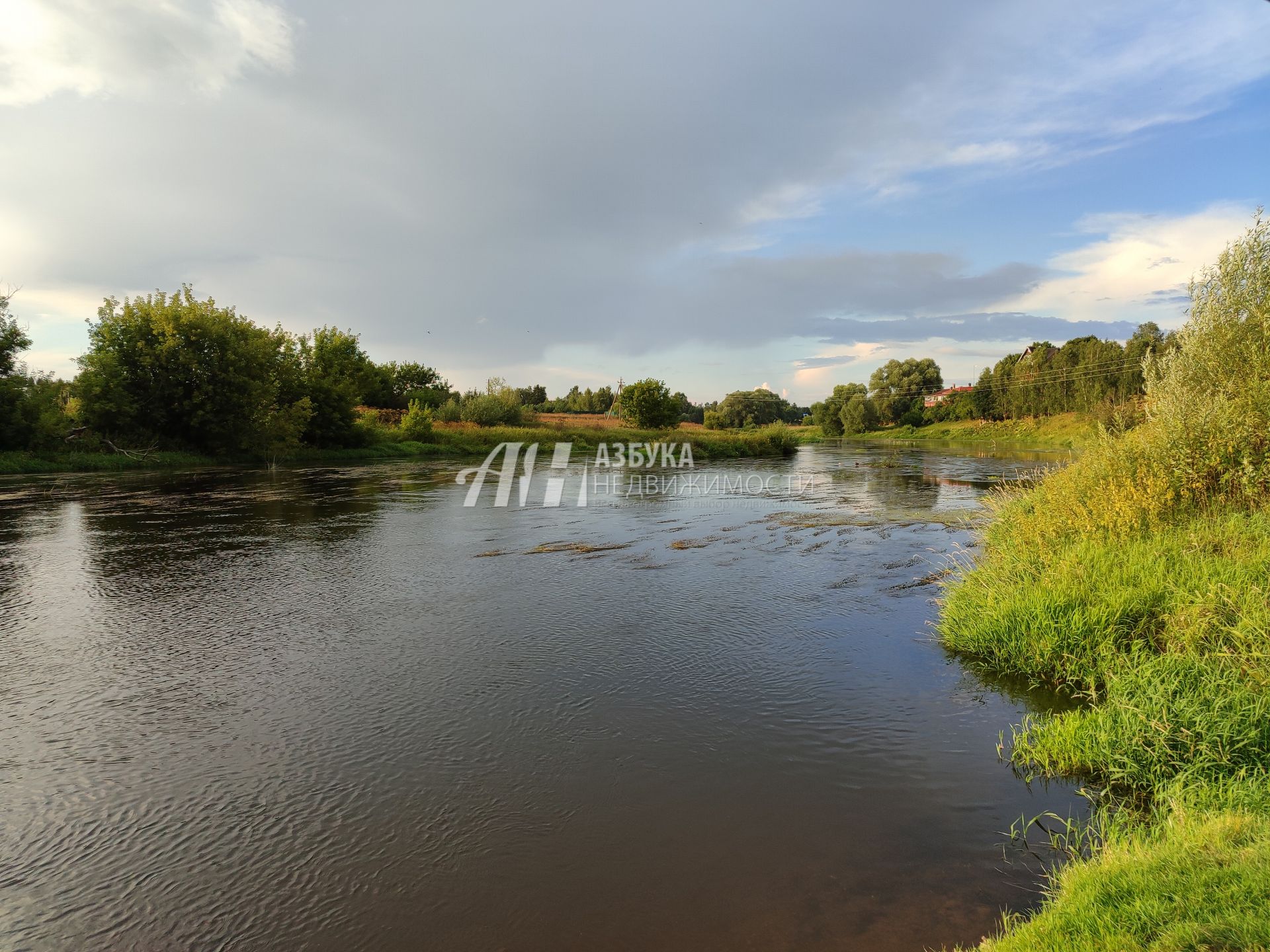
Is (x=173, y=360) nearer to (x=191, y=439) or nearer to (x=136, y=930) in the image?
(x=191, y=439)

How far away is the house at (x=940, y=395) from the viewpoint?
11236 centimetres

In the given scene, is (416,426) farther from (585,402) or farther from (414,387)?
(585,402)

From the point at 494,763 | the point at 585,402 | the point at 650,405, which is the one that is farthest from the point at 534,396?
the point at 494,763

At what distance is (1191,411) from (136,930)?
13.2m

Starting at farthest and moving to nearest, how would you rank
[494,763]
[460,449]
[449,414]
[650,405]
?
1. [650,405]
2. [449,414]
3. [460,449]
4. [494,763]

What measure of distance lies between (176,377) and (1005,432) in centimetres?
9203

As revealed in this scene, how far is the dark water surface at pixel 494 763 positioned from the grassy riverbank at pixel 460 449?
81.7 ft

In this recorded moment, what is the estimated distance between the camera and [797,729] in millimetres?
6344

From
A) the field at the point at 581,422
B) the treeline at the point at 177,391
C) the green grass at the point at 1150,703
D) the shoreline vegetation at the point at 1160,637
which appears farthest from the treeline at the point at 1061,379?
the treeline at the point at 177,391

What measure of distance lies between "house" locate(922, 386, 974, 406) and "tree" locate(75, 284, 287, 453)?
104 meters

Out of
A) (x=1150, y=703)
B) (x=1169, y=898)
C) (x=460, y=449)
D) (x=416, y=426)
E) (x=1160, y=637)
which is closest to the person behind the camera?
(x=1169, y=898)

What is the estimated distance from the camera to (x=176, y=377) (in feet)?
120

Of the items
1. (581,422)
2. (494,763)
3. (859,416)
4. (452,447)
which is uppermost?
(859,416)

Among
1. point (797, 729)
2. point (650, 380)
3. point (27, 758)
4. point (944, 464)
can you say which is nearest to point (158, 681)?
point (27, 758)
